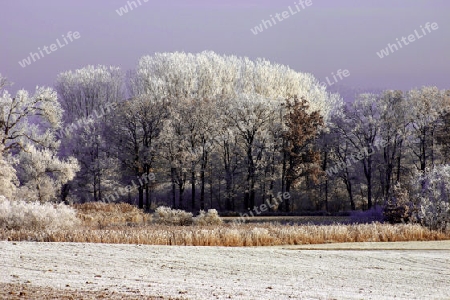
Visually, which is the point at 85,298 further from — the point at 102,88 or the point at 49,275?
the point at 102,88

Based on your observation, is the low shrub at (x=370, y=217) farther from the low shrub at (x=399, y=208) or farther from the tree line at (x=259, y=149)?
the tree line at (x=259, y=149)

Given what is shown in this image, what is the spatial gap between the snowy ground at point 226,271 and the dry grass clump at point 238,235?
2.71 meters

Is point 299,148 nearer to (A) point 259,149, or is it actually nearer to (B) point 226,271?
(A) point 259,149

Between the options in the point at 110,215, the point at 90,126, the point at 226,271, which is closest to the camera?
the point at 226,271

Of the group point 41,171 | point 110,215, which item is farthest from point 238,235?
point 41,171

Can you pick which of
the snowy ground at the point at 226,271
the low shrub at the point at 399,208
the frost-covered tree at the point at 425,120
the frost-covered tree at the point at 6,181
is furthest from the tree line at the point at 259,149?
the snowy ground at the point at 226,271

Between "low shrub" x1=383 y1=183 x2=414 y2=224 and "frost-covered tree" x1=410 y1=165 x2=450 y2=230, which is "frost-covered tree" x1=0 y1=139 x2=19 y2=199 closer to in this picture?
"low shrub" x1=383 y1=183 x2=414 y2=224

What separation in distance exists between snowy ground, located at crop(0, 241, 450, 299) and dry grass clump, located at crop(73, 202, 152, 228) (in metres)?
12.6

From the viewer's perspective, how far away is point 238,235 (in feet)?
74.7

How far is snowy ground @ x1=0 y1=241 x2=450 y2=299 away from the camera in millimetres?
12951

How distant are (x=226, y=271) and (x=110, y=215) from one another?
21429 millimetres

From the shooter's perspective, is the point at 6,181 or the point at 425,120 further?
the point at 425,120

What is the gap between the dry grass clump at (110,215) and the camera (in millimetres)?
31814

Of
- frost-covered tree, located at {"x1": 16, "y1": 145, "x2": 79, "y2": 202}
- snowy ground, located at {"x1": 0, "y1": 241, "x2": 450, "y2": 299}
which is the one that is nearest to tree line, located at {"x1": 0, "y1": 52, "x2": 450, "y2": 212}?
frost-covered tree, located at {"x1": 16, "y1": 145, "x2": 79, "y2": 202}
